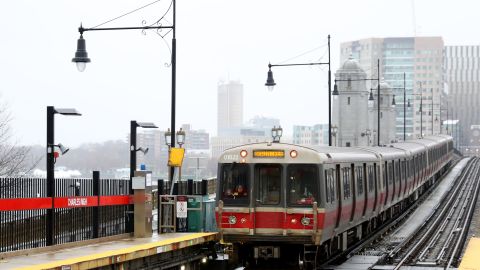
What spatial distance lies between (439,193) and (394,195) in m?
24.5

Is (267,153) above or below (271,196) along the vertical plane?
above

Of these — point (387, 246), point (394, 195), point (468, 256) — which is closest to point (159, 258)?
point (468, 256)

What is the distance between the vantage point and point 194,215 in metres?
23.8

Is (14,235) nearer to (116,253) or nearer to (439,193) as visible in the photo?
(116,253)

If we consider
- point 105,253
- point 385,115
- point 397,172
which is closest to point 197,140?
point 397,172

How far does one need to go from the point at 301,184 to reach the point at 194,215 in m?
3.98

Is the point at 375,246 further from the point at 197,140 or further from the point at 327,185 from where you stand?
the point at 197,140

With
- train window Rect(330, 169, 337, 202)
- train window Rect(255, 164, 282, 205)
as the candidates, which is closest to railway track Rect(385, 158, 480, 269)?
train window Rect(330, 169, 337, 202)

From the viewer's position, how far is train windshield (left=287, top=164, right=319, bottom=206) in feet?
68.6

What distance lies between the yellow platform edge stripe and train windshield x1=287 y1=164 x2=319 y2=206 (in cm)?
431

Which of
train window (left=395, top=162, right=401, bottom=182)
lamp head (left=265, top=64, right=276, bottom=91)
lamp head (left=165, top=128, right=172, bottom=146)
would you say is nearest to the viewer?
lamp head (left=165, top=128, right=172, bottom=146)

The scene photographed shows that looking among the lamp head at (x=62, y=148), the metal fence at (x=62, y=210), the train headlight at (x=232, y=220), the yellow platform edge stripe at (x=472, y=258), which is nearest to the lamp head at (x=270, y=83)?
the yellow platform edge stripe at (x=472, y=258)

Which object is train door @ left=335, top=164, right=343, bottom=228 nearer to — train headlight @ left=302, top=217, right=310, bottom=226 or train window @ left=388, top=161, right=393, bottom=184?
train headlight @ left=302, top=217, right=310, bottom=226

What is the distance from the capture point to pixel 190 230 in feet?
78.3
